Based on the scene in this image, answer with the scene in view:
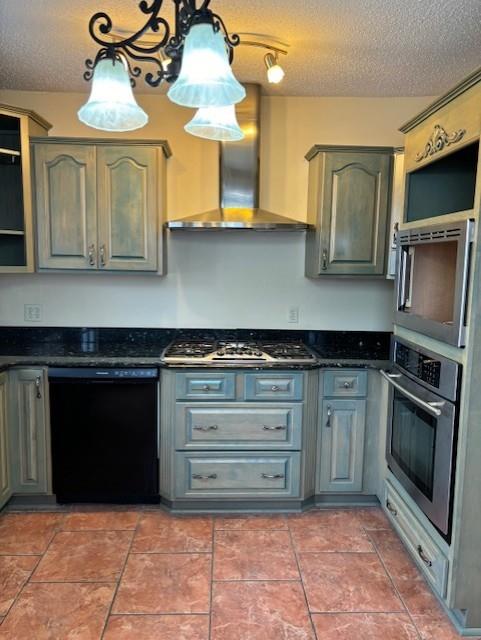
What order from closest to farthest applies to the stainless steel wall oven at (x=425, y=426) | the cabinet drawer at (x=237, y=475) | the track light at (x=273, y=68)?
1. the stainless steel wall oven at (x=425, y=426)
2. the track light at (x=273, y=68)
3. the cabinet drawer at (x=237, y=475)

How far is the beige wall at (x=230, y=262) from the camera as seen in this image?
2.99 meters

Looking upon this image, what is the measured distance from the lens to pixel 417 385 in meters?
2.03

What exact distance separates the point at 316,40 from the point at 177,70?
110cm

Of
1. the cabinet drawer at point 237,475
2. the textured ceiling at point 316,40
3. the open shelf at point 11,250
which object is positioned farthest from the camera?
the open shelf at point 11,250

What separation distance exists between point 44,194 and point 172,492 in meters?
1.92

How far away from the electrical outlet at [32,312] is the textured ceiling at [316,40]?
1.41 meters

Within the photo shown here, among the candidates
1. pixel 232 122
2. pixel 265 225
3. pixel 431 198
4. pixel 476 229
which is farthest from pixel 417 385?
pixel 232 122

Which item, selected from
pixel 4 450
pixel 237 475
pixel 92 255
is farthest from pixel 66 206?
pixel 237 475

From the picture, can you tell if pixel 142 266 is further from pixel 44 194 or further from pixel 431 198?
pixel 431 198

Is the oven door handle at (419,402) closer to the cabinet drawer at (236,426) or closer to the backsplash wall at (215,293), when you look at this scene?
the cabinet drawer at (236,426)

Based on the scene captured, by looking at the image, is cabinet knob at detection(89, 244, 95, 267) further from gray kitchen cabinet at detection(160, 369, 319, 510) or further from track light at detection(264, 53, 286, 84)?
track light at detection(264, 53, 286, 84)

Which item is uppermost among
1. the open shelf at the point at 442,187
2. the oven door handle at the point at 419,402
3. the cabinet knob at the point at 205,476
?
the open shelf at the point at 442,187

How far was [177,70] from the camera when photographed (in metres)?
1.45

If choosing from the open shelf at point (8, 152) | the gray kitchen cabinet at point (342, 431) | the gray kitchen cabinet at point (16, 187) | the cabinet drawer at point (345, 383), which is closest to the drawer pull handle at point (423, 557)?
the gray kitchen cabinet at point (342, 431)
